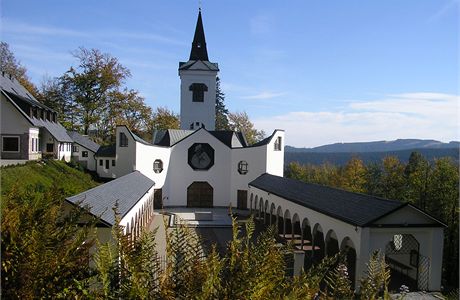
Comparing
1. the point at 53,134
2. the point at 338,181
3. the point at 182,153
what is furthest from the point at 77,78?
the point at 338,181

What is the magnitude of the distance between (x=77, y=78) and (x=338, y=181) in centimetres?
3982

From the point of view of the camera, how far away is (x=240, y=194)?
1257 inches

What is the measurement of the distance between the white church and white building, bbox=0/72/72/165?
486cm

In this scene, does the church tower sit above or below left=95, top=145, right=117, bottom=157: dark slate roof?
above

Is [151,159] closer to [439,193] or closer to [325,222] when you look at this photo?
[325,222]

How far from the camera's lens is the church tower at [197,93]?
36.8 metres

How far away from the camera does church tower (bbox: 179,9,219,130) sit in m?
36.8

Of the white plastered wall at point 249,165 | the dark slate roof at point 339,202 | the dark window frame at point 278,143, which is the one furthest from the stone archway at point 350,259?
the dark window frame at point 278,143

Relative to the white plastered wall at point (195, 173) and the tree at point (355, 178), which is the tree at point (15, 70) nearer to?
the white plastered wall at point (195, 173)

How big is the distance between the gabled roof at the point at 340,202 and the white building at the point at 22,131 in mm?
15580

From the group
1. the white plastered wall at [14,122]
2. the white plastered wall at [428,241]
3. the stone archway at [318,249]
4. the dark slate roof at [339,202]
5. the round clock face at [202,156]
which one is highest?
the white plastered wall at [14,122]

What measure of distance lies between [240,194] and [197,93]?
10521 mm

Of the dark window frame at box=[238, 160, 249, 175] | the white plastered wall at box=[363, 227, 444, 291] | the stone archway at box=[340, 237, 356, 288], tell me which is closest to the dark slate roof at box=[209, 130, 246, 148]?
the dark window frame at box=[238, 160, 249, 175]

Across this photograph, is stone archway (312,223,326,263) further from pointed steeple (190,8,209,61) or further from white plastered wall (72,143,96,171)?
pointed steeple (190,8,209,61)
